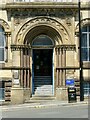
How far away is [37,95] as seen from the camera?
31.0 metres

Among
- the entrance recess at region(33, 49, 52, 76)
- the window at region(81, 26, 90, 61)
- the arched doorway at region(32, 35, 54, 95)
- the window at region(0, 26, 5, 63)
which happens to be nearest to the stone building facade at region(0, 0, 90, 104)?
the window at region(0, 26, 5, 63)

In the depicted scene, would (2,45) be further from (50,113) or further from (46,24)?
(50,113)

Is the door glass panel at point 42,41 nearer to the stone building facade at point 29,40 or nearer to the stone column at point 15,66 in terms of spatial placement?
the stone building facade at point 29,40

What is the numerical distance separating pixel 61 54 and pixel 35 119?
1259cm

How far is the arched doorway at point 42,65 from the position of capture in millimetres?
31422

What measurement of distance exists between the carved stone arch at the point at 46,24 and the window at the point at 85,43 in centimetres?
134

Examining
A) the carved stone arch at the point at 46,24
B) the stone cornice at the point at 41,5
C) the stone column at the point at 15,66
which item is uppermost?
the stone cornice at the point at 41,5

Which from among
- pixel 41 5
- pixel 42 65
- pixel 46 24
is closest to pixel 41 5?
pixel 41 5

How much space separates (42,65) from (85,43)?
11.9ft

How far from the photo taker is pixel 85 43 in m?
31.4

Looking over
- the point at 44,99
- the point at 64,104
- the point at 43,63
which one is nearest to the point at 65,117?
the point at 64,104

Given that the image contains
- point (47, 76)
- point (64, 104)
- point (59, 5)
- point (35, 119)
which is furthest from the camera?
point (47, 76)

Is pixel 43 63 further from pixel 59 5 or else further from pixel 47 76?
Answer: pixel 59 5

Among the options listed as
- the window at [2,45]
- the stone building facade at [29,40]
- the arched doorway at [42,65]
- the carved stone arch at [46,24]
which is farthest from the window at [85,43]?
the window at [2,45]
